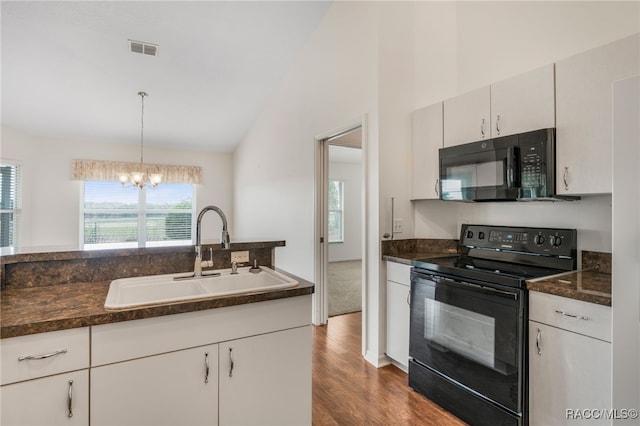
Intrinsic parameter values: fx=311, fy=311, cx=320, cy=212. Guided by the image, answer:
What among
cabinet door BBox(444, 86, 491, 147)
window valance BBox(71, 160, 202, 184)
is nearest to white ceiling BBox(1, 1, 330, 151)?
window valance BBox(71, 160, 202, 184)

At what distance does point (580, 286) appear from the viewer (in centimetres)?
155

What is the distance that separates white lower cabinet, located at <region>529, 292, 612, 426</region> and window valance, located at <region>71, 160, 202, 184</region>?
5.38 metres

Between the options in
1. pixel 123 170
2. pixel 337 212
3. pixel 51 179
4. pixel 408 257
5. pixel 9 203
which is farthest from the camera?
pixel 337 212

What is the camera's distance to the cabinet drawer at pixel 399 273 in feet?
7.84

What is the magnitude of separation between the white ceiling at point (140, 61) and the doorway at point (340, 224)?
1.36 m

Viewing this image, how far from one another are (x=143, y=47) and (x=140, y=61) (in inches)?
10.2

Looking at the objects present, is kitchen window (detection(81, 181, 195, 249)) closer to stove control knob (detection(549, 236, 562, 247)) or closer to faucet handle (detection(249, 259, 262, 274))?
faucet handle (detection(249, 259, 262, 274))

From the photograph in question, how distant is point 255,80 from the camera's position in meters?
4.21

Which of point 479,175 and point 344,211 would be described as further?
point 344,211

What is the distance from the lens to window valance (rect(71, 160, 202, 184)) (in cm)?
516

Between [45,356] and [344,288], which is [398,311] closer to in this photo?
[45,356]

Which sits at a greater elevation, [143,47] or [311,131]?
[143,47]

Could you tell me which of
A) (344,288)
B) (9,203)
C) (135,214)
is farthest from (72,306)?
(135,214)

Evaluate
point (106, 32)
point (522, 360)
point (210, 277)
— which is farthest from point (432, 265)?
point (106, 32)
